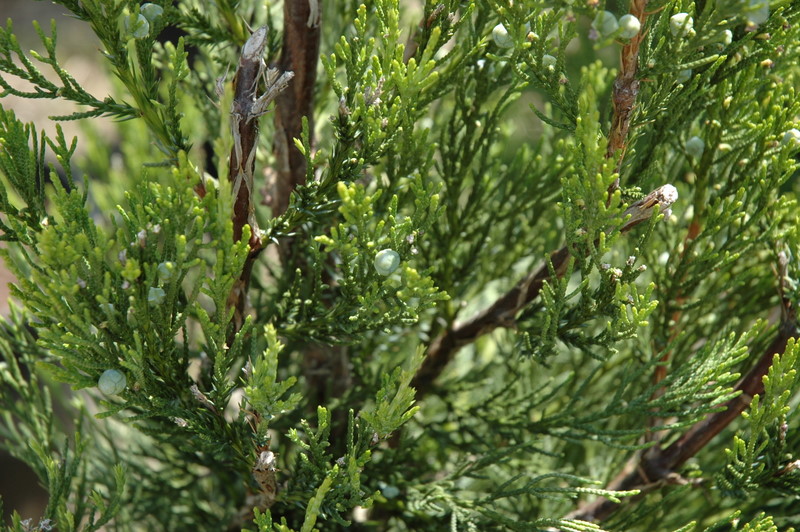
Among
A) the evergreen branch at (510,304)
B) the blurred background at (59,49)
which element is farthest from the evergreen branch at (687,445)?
the blurred background at (59,49)

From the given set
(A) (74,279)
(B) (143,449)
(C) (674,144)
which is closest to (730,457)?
(C) (674,144)

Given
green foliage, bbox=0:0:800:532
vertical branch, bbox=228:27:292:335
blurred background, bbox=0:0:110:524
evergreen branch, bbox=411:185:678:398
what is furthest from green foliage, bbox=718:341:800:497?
blurred background, bbox=0:0:110:524

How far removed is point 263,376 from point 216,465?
520 millimetres

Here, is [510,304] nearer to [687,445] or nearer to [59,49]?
[687,445]

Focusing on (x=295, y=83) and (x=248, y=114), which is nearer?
(x=248, y=114)

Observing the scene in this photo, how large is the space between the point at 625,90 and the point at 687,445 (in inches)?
23.9

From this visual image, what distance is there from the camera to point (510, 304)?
1.08 m

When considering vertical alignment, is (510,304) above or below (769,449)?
above

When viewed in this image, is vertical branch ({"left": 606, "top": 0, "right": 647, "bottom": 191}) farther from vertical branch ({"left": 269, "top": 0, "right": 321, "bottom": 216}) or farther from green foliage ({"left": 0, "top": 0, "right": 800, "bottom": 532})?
vertical branch ({"left": 269, "top": 0, "right": 321, "bottom": 216})

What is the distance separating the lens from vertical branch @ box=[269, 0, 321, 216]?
1.00m

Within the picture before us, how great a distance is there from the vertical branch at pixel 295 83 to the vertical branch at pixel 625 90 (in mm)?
444

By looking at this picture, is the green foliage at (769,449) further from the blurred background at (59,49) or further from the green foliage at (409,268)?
the blurred background at (59,49)

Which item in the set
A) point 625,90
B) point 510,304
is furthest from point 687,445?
point 625,90

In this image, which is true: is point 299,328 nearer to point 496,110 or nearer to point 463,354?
point 496,110
